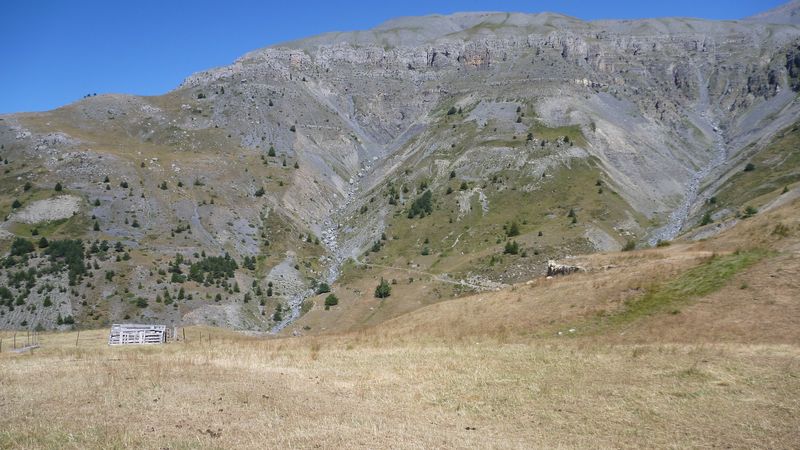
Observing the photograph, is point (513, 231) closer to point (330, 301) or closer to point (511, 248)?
point (511, 248)

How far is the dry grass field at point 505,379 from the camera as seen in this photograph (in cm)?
1630

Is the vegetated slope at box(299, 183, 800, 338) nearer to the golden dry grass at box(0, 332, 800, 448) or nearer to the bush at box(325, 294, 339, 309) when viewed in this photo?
the golden dry grass at box(0, 332, 800, 448)

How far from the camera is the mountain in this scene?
86.8 meters

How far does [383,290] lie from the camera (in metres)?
86.9

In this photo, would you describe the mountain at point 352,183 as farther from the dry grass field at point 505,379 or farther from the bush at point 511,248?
the dry grass field at point 505,379

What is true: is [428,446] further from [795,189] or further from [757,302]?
[795,189]

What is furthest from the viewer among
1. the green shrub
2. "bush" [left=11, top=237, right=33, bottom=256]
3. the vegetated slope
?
the green shrub

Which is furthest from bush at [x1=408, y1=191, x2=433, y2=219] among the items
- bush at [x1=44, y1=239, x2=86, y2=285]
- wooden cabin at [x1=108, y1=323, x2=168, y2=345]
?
wooden cabin at [x1=108, y1=323, x2=168, y2=345]

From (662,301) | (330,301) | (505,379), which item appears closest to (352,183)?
(330,301)

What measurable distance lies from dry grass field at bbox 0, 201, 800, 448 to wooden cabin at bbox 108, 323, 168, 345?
6.83 m

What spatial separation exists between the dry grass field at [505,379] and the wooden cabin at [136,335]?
683 cm

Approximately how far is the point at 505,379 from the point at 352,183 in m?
134

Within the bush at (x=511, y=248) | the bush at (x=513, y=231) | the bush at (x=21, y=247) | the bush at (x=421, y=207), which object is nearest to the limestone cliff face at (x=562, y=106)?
the bush at (x=513, y=231)

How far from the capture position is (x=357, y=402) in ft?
66.5
